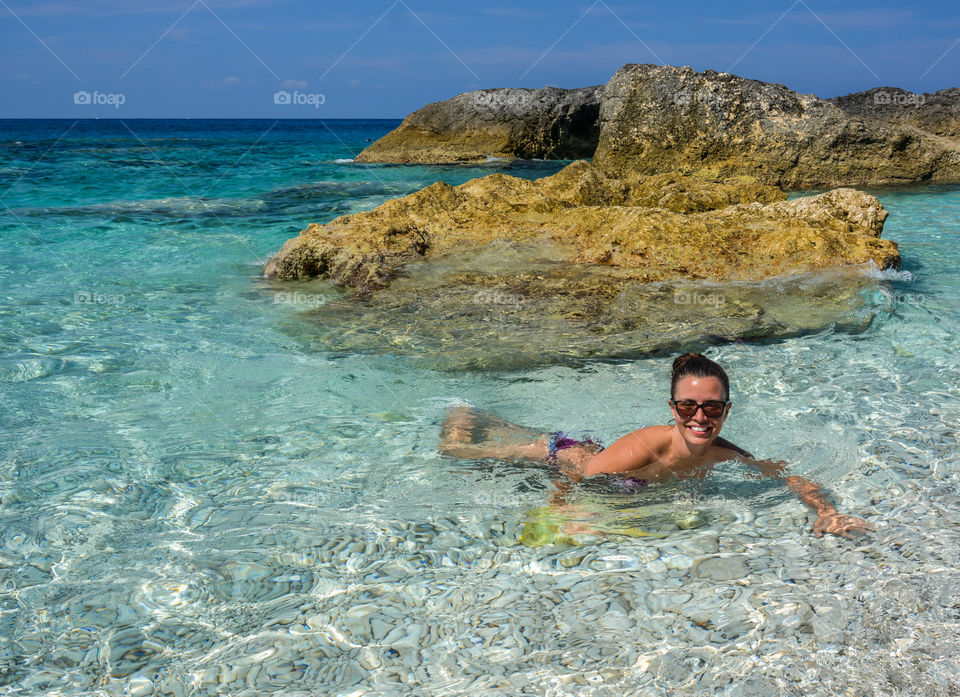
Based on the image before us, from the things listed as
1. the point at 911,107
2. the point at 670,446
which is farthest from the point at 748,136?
the point at 670,446

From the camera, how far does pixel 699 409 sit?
11.3 ft

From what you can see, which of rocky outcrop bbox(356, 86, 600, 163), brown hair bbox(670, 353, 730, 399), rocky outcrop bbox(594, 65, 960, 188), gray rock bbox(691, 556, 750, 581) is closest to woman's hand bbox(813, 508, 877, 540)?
gray rock bbox(691, 556, 750, 581)

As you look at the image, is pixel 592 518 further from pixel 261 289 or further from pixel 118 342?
pixel 261 289

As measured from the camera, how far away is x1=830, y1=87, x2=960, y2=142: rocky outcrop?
2108 centimetres

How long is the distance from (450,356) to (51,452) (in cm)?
264

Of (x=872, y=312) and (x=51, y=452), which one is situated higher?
(x=872, y=312)

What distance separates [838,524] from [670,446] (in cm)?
81

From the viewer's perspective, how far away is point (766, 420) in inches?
190

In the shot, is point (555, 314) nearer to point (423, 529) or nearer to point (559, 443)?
point (559, 443)

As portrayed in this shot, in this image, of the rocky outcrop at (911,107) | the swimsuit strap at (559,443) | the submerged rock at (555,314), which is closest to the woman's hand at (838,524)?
the swimsuit strap at (559,443)

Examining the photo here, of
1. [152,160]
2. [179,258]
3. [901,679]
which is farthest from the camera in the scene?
[152,160]

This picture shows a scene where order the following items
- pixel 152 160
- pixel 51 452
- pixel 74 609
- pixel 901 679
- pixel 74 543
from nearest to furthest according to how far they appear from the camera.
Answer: pixel 901 679 → pixel 74 609 → pixel 74 543 → pixel 51 452 → pixel 152 160

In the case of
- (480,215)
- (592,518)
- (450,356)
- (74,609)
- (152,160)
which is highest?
(152,160)

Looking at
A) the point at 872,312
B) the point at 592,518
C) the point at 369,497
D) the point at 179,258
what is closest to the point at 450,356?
the point at 369,497
